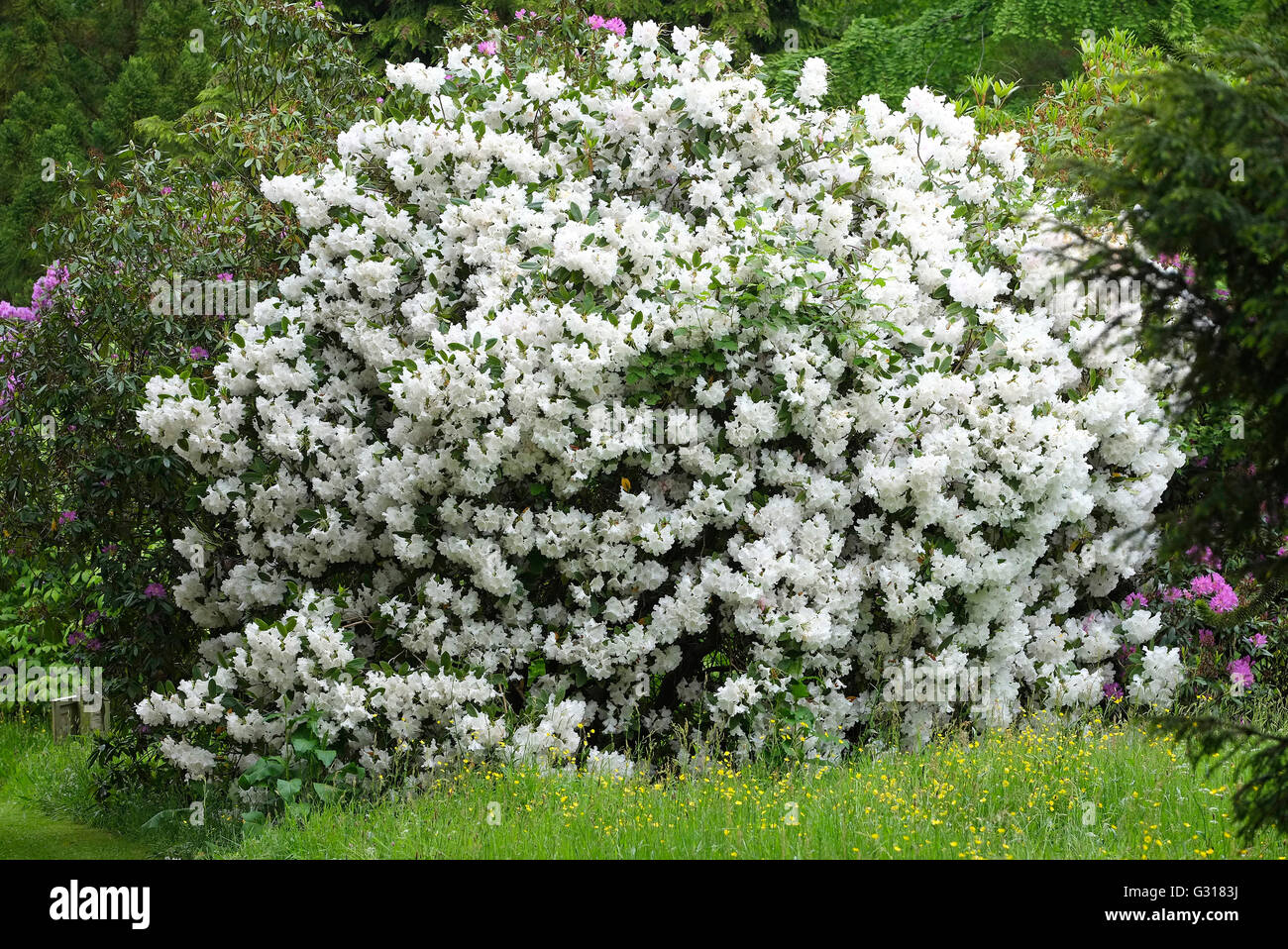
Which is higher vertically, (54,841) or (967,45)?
(967,45)

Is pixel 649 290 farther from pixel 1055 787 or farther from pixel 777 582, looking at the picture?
pixel 1055 787

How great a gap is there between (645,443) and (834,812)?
178 centimetres

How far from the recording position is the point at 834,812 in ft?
15.6

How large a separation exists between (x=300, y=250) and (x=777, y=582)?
313 centimetres

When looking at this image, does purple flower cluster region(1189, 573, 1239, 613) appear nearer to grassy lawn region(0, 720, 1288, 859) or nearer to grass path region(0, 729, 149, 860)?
grassy lawn region(0, 720, 1288, 859)

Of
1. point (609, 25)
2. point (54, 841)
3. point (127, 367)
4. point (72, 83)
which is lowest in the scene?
point (54, 841)

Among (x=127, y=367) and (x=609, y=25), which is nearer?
(x=127, y=367)

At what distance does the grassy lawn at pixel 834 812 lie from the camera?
15.0 feet

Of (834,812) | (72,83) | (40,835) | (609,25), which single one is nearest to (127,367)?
(40,835)

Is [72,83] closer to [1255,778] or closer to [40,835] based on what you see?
[40,835]

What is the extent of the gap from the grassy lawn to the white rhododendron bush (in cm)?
36

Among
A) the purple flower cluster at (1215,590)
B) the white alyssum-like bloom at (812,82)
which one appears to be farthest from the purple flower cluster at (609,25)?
the purple flower cluster at (1215,590)

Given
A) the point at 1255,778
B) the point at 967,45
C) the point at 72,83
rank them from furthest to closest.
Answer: the point at 967,45 → the point at 72,83 → the point at 1255,778

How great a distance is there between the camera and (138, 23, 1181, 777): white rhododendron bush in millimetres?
5664
